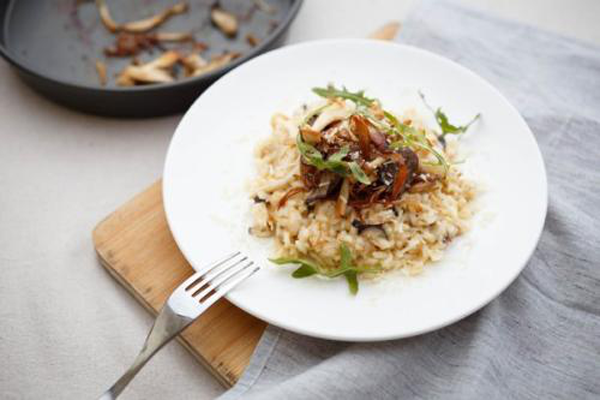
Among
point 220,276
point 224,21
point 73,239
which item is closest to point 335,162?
point 220,276

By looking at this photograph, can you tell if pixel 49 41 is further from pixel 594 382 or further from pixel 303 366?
pixel 594 382

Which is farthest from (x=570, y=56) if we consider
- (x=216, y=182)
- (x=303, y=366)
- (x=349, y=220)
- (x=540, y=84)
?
(x=303, y=366)

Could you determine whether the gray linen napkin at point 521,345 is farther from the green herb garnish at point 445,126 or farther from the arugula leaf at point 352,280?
the green herb garnish at point 445,126

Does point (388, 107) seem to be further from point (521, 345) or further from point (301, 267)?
point (521, 345)

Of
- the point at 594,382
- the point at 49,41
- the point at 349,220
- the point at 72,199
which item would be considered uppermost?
the point at 49,41

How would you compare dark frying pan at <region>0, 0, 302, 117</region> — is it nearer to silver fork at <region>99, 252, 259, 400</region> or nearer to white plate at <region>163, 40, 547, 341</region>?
white plate at <region>163, 40, 547, 341</region>

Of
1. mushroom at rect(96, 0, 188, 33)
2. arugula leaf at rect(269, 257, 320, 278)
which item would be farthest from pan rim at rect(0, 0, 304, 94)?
arugula leaf at rect(269, 257, 320, 278)
